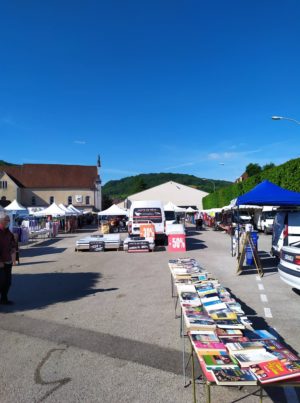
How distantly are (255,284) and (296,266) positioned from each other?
2504 millimetres

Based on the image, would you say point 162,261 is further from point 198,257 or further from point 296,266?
point 296,266

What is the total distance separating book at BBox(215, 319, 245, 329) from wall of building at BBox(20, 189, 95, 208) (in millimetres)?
77666

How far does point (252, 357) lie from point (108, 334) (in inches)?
119

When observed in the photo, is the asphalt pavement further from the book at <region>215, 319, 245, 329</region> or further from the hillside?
the hillside

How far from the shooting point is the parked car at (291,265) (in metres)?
7.39

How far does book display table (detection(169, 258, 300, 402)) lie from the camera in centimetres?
295

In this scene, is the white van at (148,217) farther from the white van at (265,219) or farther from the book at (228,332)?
the book at (228,332)

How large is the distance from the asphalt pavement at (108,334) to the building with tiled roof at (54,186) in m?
70.3

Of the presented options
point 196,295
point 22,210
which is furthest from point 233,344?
point 22,210

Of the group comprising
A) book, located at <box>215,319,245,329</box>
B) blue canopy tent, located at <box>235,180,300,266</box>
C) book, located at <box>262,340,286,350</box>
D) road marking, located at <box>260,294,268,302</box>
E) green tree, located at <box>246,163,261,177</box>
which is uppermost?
green tree, located at <box>246,163,261,177</box>

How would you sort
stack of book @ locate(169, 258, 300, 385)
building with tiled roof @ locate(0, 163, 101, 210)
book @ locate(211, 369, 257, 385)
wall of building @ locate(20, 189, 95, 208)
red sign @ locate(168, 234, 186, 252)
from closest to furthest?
book @ locate(211, 369, 257, 385), stack of book @ locate(169, 258, 300, 385), red sign @ locate(168, 234, 186, 252), wall of building @ locate(20, 189, 95, 208), building with tiled roof @ locate(0, 163, 101, 210)

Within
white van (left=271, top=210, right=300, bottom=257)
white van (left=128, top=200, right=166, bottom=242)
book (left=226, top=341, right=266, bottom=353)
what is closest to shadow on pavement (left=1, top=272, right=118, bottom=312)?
book (left=226, top=341, right=266, bottom=353)

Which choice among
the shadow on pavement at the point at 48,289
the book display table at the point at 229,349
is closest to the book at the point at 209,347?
the book display table at the point at 229,349

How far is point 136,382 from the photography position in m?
4.15
